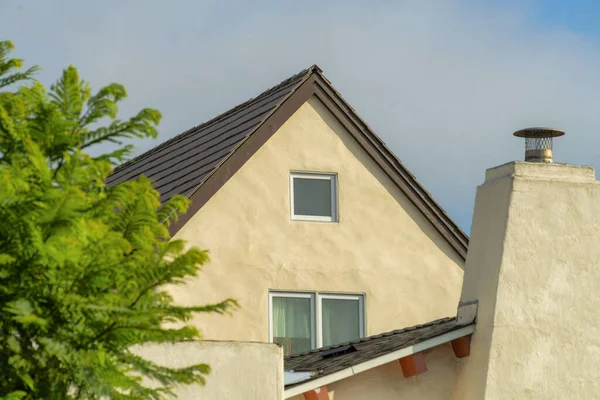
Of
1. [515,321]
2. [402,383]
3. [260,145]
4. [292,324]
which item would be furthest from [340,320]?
[515,321]

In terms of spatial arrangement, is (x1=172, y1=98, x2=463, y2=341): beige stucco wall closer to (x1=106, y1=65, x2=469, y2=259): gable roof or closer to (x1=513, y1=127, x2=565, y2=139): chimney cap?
(x1=106, y1=65, x2=469, y2=259): gable roof

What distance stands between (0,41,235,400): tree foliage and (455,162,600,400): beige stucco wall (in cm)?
604

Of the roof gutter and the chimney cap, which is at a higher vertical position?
the chimney cap

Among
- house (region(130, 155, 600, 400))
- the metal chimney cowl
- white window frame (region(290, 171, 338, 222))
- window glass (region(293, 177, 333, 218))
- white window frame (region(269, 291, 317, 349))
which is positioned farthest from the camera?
window glass (region(293, 177, 333, 218))

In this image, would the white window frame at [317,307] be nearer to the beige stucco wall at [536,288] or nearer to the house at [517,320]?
the house at [517,320]

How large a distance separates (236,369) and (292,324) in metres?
7.84

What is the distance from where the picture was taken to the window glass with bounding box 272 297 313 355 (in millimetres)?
23797

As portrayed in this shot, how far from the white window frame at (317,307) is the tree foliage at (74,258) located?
10925mm

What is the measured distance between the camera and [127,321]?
476 inches

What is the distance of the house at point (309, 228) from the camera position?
78.2 ft

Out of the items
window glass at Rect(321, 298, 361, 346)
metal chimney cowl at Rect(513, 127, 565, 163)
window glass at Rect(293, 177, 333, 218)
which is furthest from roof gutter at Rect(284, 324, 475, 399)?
window glass at Rect(293, 177, 333, 218)

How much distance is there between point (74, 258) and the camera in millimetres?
11898

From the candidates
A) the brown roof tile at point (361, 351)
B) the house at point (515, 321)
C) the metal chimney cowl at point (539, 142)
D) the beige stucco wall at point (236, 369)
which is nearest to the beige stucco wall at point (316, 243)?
the brown roof tile at point (361, 351)

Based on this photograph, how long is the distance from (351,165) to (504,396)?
27.3ft
